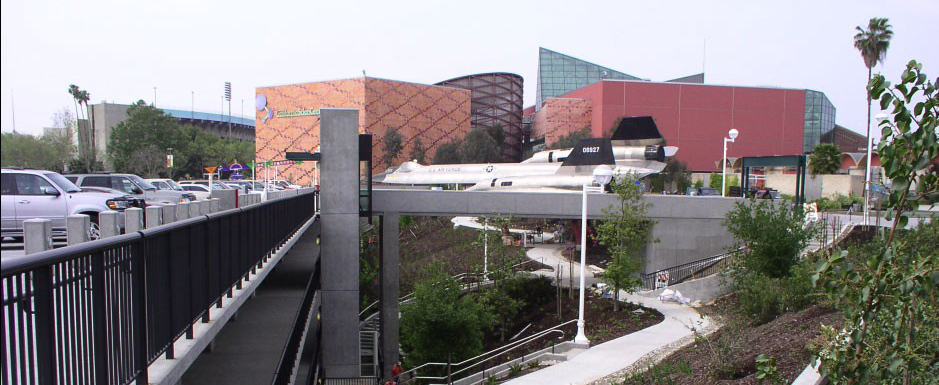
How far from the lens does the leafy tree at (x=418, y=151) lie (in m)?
89.8

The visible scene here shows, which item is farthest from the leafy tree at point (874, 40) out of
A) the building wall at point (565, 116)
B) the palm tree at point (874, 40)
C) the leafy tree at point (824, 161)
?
the building wall at point (565, 116)

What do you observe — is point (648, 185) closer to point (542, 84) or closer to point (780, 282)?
point (780, 282)

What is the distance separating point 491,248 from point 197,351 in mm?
20796

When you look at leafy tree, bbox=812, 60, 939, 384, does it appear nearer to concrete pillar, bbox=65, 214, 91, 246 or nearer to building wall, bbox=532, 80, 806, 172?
concrete pillar, bbox=65, 214, 91, 246

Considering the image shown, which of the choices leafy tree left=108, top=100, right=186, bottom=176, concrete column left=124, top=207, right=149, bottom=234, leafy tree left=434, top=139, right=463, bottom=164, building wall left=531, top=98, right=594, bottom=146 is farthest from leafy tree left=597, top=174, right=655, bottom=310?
building wall left=531, top=98, right=594, bottom=146

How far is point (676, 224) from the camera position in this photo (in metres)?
26.5

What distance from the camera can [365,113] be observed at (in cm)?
8769

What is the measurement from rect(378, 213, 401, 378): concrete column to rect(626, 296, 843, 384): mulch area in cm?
1264

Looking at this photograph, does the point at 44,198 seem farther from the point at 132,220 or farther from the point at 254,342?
the point at 132,220

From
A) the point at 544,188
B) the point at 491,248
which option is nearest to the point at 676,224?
the point at 491,248

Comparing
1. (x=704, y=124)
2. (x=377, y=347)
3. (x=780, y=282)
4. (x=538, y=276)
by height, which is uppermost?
(x=704, y=124)

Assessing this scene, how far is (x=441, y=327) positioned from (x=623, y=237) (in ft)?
25.6

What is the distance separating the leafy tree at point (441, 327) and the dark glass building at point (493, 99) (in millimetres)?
87827

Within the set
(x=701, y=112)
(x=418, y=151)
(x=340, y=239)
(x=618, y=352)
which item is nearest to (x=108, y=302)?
(x=618, y=352)
